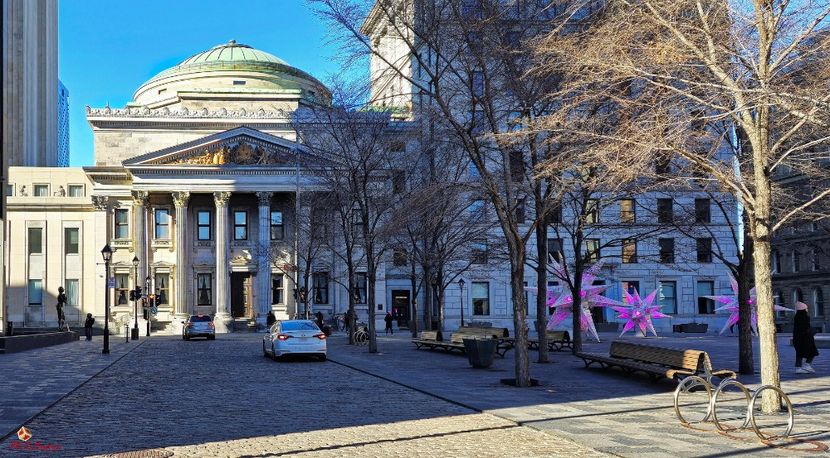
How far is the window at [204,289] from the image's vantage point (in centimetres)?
7262

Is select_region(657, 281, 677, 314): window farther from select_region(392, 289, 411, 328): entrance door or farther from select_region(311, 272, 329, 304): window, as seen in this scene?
select_region(311, 272, 329, 304): window

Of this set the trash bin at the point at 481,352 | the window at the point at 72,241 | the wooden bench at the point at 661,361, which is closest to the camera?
the wooden bench at the point at 661,361

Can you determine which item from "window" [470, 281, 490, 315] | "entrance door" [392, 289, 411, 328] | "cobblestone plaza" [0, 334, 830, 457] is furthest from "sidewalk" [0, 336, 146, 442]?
"entrance door" [392, 289, 411, 328]

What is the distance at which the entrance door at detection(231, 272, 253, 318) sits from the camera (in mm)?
72375

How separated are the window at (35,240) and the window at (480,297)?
35.2 m

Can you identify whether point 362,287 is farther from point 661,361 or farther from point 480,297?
point 661,361

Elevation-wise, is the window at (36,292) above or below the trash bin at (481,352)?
above

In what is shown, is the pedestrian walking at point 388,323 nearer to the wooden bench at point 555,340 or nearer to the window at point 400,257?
the window at point 400,257

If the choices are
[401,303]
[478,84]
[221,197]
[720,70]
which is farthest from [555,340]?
[401,303]

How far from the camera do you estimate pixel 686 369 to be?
18688mm

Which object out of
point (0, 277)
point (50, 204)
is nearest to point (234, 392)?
point (0, 277)

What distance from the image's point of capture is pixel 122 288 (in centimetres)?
7156

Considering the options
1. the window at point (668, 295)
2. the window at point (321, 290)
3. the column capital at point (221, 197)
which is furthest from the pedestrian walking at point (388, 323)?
the window at point (668, 295)

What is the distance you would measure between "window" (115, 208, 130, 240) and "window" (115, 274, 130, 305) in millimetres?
3201
